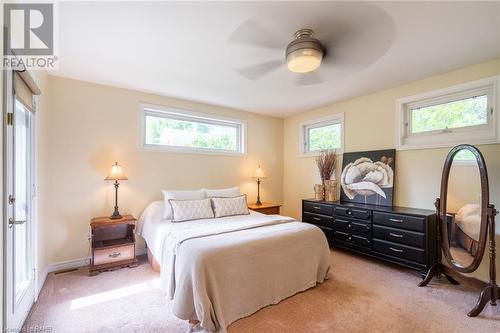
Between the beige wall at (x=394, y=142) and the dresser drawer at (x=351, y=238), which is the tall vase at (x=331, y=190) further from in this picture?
the dresser drawer at (x=351, y=238)

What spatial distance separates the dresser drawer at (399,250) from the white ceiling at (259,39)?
2143 millimetres

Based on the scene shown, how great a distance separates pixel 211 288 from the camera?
6.15 ft

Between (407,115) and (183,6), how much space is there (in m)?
3.21

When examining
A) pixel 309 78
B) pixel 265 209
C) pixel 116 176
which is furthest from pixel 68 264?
pixel 309 78

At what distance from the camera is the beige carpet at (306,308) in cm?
194

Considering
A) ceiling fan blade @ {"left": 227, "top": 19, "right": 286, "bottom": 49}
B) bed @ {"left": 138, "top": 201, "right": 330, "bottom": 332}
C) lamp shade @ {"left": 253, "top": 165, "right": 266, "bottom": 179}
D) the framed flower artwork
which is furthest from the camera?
lamp shade @ {"left": 253, "top": 165, "right": 266, "bottom": 179}

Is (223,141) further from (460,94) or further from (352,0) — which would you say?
(460,94)

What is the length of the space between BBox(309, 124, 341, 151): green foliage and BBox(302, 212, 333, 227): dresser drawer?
1288mm

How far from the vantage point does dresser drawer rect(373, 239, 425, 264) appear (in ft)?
8.94

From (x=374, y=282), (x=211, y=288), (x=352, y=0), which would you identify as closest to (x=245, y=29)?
(x=352, y=0)

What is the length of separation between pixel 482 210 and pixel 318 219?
6.64ft

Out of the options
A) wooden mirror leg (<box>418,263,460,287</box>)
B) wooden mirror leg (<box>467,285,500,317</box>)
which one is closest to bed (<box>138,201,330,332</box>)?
wooden mirror leg (<box>418,263,460,287</box>)

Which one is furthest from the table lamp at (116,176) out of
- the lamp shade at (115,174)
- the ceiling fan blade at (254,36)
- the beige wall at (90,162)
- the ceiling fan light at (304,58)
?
the ceiling fan light at (304,58)

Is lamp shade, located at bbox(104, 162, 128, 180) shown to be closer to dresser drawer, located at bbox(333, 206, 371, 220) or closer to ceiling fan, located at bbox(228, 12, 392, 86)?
ceiling fan, located at bbox(228, 12, 392, 86)
